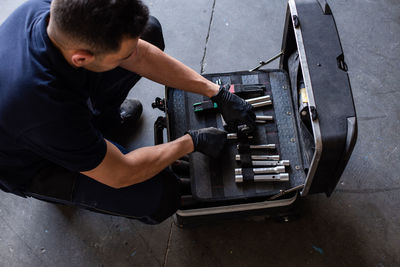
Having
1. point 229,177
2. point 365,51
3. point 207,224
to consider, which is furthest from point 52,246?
point 365,51

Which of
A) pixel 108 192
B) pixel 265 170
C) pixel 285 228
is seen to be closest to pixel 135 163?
pixel 108 192

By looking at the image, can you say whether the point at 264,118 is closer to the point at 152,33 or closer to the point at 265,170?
the point at 265,170

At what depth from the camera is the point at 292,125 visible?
1339 millimetres

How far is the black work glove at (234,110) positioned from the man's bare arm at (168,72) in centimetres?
4

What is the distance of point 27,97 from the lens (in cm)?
94

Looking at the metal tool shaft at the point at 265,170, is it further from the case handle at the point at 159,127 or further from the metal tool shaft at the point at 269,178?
the case handle at the point at 159,127

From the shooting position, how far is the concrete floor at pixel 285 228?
4.87 feet

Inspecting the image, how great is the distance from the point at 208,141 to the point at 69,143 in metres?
0.47

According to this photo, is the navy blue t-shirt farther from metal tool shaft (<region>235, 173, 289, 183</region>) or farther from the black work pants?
metal tool shaft (<region>235, 173, 289, 183</region>)

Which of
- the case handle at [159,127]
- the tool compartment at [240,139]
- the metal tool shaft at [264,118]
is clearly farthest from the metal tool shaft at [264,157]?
the case handle at [159,127]

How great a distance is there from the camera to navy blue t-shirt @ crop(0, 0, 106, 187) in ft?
3.08

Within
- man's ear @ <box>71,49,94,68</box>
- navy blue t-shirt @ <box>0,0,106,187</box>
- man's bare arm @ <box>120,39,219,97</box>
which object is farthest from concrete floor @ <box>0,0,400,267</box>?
man's ear @ <box>71,49,94,68</box>

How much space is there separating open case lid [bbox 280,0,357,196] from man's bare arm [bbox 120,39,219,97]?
0.39 metres

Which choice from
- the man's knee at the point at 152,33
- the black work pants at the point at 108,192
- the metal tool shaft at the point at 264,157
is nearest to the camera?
the black work pants at the point at 108,192
